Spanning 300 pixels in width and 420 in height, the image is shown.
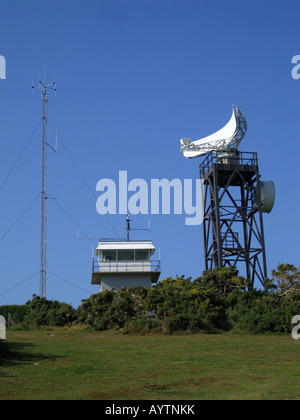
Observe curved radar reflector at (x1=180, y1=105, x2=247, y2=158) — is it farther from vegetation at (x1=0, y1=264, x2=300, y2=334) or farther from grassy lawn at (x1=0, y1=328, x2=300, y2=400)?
grassy lawn at (x1=0, y1=328, x2=300, y2=400)

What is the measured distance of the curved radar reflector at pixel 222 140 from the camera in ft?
135

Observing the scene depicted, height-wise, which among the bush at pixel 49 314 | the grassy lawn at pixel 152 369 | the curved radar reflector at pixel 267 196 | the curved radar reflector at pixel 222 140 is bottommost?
the grassy lawn at pixel 152 369

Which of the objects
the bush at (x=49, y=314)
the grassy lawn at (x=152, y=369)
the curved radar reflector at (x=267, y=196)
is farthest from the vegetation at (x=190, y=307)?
the curved radar reflector at (x=267, y=196)

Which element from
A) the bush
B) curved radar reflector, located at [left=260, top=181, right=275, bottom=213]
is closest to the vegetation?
the bush

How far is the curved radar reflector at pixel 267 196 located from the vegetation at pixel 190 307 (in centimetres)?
944

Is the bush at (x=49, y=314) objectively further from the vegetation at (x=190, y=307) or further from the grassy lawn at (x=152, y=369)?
the grassy lawn at (x=152, y=369)

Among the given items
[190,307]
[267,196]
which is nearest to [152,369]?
[190,307]

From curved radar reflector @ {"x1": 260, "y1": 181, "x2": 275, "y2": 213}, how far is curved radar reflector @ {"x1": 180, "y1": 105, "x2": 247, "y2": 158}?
3797 millimetres

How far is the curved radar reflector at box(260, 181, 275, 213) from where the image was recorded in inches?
1593

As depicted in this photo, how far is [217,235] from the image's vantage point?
38938mm

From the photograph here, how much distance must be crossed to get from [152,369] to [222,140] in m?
28.7

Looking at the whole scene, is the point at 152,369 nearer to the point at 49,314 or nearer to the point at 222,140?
the point at 49,314

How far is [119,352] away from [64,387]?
6499 millimetres

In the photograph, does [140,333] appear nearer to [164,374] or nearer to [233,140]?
[164,374]
